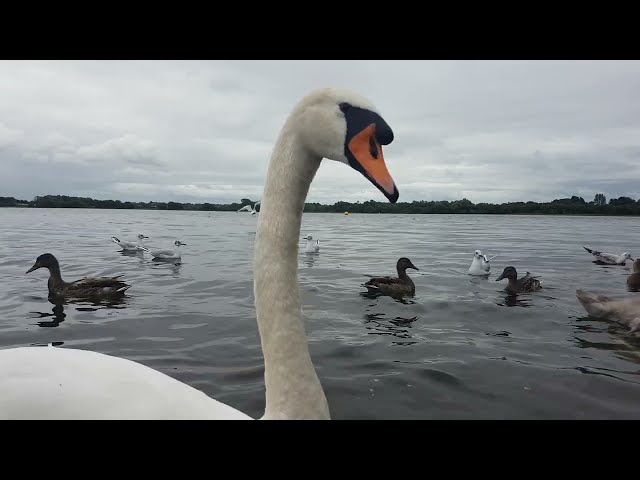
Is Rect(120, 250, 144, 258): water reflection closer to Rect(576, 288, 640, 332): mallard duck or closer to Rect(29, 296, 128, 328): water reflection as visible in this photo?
Rect(29, 296, 128, 328): water reflection

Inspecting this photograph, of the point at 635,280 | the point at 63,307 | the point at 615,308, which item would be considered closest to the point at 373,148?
the point at 615,308

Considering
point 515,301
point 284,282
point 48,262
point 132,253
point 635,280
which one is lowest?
point 515,301

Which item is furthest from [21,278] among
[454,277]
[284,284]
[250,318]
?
[284,284]

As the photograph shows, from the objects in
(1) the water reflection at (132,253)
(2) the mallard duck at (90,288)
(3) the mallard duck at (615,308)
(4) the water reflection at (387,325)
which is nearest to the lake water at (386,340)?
(4) the water reflection at (387,325)

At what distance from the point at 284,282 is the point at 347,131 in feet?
2.68

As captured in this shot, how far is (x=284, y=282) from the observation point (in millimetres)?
2367

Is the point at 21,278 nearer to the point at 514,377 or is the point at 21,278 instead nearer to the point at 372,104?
the point at 514,377

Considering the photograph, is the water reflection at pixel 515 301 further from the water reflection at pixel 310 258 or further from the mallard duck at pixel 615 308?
the water reflection at pixel 310 258

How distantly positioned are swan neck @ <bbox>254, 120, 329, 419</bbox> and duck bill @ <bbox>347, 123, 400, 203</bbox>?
30 cm

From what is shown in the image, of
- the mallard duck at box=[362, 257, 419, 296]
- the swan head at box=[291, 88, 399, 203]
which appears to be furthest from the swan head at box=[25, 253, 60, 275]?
the swan head at box=[291, 88, 399, 203]

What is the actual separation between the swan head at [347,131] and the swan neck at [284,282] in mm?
91

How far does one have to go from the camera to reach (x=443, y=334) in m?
8.06

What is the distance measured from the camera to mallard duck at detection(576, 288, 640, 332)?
8375 millimetres

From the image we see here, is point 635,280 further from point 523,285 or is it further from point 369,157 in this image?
point 369,157
